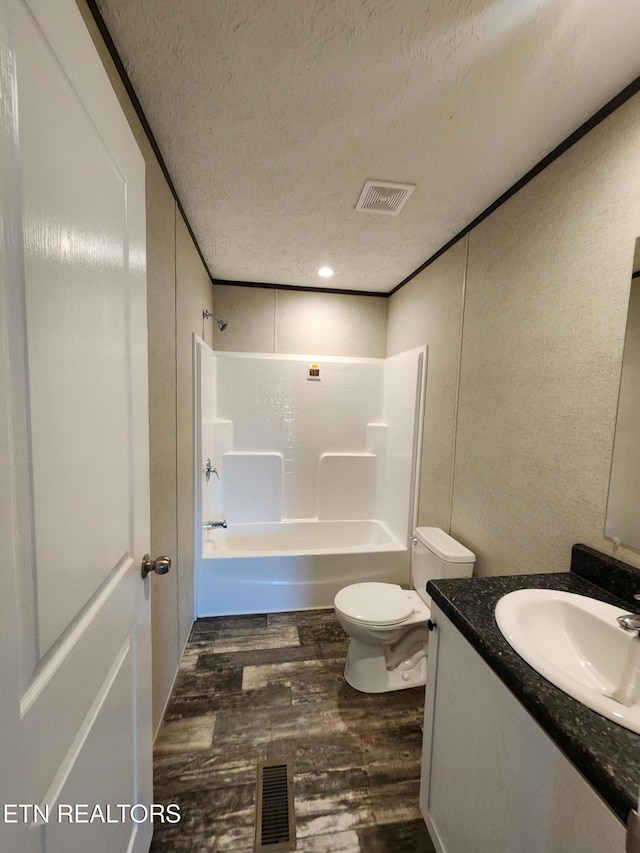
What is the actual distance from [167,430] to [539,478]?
1.58m

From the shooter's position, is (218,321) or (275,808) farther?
(218,321)

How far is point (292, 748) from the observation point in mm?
1409

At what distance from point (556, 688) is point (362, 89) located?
1.65 meters

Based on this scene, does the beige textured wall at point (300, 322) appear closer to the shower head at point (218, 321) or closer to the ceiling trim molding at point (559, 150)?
the shower head at point (218, 321)

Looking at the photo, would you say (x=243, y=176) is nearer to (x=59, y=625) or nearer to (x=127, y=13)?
(x=127, y=13)

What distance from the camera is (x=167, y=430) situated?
153cm

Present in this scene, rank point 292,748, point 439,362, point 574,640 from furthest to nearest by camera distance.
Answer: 1. point 439,362
2. point 292,748
3. point 574,640

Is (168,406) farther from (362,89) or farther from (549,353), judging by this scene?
(549,353)

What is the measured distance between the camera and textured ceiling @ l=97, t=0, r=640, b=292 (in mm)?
843

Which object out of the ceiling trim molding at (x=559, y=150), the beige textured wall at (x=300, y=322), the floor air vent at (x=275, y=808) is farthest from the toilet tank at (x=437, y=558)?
the beige textured wall at (x=300, y=322)

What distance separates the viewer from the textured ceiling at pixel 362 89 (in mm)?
843

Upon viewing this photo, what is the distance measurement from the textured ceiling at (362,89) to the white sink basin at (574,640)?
4.95ft

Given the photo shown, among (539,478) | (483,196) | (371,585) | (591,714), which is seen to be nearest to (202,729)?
(371,585)

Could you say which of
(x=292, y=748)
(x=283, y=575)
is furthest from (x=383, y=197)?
(x=292, y=748)
